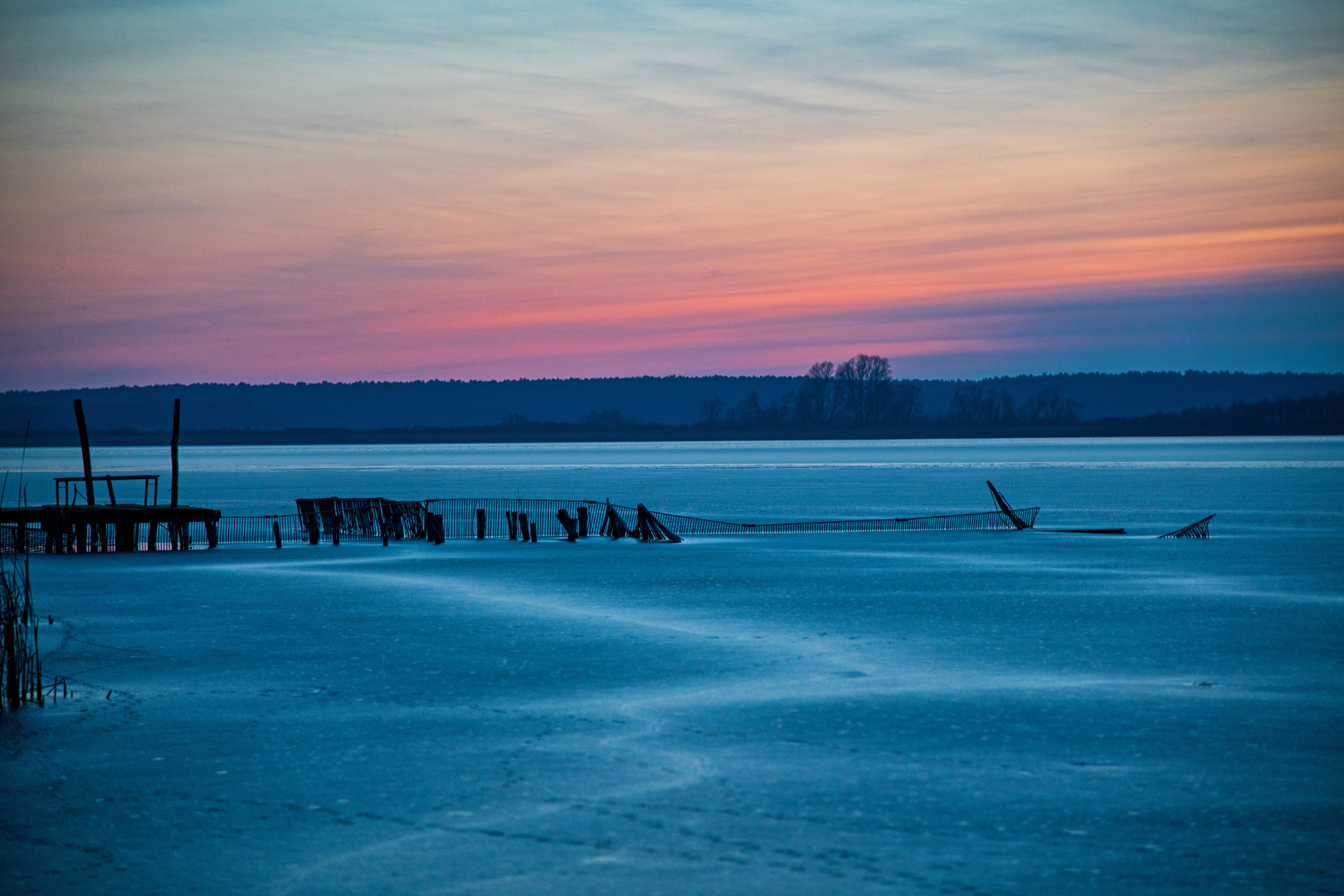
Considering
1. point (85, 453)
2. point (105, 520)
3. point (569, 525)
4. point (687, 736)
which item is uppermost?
point (85, 453)

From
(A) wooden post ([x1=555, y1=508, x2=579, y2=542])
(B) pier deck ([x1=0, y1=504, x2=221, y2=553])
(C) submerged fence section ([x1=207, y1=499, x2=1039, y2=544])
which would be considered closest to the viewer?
(B) pier deck ([x1=0, y1=504, x2=221, y2=553])

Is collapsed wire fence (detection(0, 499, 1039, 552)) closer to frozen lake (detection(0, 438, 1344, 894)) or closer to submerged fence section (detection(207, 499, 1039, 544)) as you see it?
submerged fence section (detection(207, 499, 1039, 544))

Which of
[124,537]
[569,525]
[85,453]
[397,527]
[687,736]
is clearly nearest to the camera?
[687,736]

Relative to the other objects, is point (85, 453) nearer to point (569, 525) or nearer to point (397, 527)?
point (397, 527)

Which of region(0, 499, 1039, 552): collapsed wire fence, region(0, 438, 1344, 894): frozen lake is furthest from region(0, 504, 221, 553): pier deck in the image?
region(0, 438, 1344, 894): frozen lake

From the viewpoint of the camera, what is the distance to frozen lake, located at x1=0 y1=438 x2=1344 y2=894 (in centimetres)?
814

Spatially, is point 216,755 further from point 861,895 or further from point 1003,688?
point 1003,688

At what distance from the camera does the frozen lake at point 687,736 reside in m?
8.14

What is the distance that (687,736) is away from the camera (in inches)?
457

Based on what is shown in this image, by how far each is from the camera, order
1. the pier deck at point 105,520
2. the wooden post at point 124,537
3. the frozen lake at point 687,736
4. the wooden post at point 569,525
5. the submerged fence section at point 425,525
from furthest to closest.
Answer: the submerged fence section at point 425,525
the wooden post at point 569,525
the wooden post at point 124,537
the pier deck at point 105,520
the frozen lake at point 687,736

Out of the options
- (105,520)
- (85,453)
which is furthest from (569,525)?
(85,453)

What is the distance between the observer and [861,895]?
7.50m

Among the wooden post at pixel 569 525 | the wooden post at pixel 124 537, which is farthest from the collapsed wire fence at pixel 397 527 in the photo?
the wooden post at pixel 569 525

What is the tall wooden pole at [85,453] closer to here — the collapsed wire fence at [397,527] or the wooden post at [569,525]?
the collapsed wire fence at [397,527]
